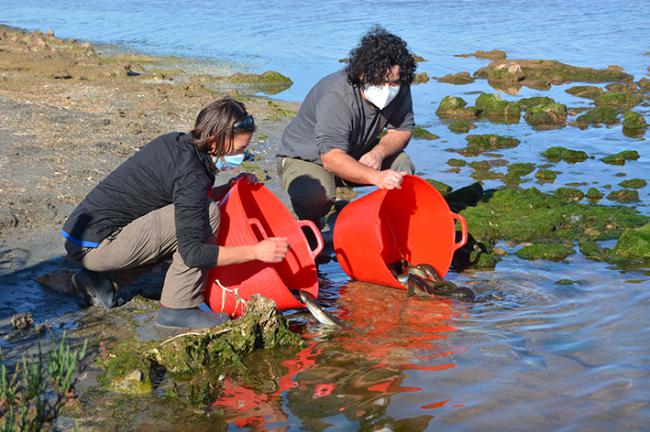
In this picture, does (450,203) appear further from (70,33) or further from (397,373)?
(70,33)

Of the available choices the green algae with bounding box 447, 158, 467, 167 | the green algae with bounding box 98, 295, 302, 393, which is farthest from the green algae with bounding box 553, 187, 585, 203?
the green algae with bounding box 98, 295, 302, 393

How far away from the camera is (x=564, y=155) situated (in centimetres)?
950

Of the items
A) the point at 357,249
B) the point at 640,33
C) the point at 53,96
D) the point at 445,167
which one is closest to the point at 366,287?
the point at 357,249

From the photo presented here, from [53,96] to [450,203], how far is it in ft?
20.7

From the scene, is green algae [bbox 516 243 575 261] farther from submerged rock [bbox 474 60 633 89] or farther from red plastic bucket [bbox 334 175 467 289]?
submerged rock [bbox 474 60 633 89]

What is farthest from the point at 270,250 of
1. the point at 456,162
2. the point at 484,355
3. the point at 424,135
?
the point at 424,135

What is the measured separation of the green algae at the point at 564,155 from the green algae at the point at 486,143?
2.25ft

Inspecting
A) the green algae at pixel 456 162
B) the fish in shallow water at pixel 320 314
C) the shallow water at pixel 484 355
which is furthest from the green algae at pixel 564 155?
the fish in shallow water at pixel 320 314

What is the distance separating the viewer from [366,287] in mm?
5781

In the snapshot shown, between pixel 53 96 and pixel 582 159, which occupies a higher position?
pixel 53 96

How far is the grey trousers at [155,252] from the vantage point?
187 inches

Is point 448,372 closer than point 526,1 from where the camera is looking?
Yes

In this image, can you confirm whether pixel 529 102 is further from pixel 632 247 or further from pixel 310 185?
pixel 310 185

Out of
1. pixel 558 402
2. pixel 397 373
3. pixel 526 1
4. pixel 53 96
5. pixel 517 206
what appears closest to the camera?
pixel 558 402
